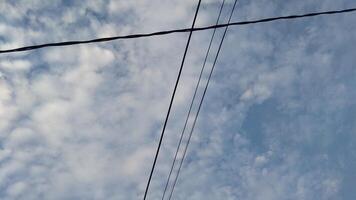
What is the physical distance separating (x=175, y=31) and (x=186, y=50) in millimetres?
1106

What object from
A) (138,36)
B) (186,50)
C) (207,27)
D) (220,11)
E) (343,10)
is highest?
(220,11)

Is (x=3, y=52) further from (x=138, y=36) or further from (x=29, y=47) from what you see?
(x=138, y=36)

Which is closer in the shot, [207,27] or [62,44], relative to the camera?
[62,44]

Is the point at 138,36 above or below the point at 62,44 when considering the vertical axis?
above

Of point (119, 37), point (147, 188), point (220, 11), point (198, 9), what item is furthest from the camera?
point (220, 11)

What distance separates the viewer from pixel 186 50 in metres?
5.75

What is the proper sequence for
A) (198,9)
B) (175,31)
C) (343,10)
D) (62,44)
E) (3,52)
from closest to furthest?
(3,52), (62,44), (175,31), (198,9), (343,10)

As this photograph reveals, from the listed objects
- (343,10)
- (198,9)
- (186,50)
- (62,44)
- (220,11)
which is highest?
(220,11)

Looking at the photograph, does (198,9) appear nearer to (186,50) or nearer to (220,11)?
(186,50)

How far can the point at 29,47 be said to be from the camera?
3.58m

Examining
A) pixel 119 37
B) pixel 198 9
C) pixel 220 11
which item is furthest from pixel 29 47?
pixel 220 11

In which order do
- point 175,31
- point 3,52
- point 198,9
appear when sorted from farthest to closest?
point 198,9 → point 175,31 → point 3,52

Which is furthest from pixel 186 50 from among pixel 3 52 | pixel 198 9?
pixel 3 52

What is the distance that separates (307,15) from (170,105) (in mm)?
3014
